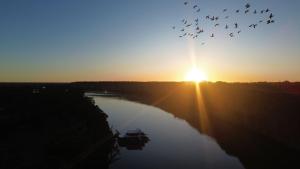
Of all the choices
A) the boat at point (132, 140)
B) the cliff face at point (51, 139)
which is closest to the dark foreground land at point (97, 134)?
the cliff face at point (51, 139)

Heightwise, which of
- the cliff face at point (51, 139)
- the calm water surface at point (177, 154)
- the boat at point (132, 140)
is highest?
the cliff face at point (51, 139)

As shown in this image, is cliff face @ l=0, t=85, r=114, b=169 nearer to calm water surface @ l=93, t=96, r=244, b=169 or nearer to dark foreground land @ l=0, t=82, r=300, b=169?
dark foreground land @ l=0, t=82, r=300, b=169

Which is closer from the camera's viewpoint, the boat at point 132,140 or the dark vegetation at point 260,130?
the dark vegetation at point 260,130

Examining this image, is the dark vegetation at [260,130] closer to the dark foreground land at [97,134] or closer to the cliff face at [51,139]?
the dark foreground land at [97,134]

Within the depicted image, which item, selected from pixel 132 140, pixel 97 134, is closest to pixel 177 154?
pixel 132 140

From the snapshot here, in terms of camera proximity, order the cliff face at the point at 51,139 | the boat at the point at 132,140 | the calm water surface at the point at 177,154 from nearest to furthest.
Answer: the cliff face at the point at 51,139, the calm water surface at the point at 177,154, the boat at the point at 132,140

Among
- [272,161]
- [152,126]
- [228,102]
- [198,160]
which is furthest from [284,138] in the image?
[228,102]

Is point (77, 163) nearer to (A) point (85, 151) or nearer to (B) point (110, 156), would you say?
(A) point (85, 151)

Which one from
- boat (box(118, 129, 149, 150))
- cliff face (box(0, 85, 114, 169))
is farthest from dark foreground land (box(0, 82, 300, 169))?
boat (box(118, 129, 149, 150))

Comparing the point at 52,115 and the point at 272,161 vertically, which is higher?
the point at 52,115

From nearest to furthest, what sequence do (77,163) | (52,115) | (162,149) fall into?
(77,163) < (162,149) < (52,115)

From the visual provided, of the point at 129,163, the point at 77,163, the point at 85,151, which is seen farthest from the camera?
the point at 129,163
